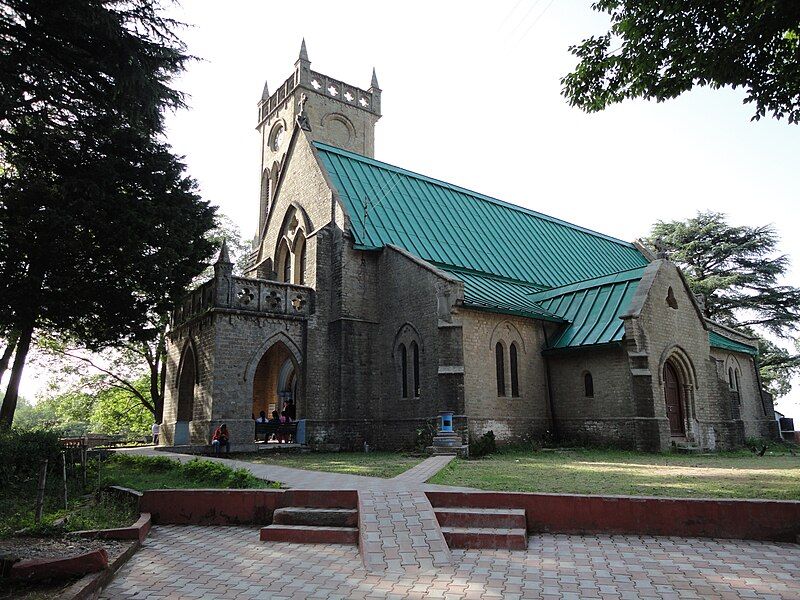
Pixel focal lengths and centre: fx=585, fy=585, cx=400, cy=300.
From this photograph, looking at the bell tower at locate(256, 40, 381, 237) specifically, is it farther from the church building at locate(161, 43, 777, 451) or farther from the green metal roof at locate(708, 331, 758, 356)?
the green metal roof at locate(708, 331, 758, 356)

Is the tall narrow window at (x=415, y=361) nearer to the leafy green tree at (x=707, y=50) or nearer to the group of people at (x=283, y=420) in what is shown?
the group of people at (x=283, y=420)

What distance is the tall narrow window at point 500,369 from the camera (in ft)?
70.3

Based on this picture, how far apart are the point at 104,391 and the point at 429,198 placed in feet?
72.9

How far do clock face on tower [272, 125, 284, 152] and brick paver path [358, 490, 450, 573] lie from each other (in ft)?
121

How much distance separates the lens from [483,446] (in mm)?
18812

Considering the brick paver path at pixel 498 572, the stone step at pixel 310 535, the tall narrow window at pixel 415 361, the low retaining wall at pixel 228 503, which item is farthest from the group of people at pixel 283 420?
the brick paver path at pixel 498 572

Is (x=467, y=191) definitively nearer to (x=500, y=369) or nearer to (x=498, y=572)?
(x=500, y=369)

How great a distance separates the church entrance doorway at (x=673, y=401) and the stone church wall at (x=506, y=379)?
4308mm

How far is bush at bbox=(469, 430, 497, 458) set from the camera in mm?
18547

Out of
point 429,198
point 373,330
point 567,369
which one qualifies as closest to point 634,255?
point 429,198

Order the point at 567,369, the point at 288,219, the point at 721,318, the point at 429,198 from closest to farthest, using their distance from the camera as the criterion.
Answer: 1. the point at 567,369
2. the point at 288,219
3. the point at 429,198
4. the point at 721,318

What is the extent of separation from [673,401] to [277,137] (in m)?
32.1

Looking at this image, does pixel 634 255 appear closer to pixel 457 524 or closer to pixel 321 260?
pixel 321 260

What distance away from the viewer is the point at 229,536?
8.29m
